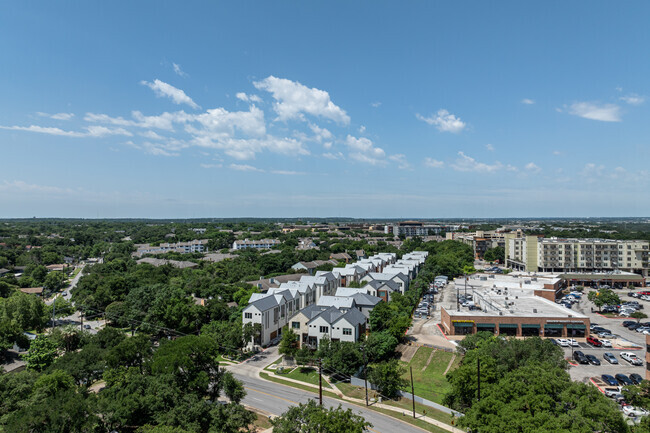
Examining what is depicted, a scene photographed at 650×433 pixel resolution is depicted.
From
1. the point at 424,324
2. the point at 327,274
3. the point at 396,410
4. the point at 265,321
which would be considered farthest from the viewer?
the point at 327,274

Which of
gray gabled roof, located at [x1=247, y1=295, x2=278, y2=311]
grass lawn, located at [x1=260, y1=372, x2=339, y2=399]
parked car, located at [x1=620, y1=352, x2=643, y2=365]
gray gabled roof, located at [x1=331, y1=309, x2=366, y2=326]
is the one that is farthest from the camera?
gray gabled roof, located at [x1=247, y1=295, x2=278, y2=311]

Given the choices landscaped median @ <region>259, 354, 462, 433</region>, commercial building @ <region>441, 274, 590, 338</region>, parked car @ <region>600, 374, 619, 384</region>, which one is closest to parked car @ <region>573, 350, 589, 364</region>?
parked car @ <region>600, 374, 619, 384</region>

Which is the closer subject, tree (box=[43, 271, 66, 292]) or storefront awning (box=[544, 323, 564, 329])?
storefront awning (box=[544, 323, 564, 329])

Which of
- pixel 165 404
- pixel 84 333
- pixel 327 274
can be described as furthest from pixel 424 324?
pixel 84 333

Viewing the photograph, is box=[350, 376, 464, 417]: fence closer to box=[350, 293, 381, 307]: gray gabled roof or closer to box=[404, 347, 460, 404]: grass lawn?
box=[404, 347, 460, 404]: grass lawn

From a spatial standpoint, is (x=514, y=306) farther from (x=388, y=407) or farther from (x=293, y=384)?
(x=293, y=384)

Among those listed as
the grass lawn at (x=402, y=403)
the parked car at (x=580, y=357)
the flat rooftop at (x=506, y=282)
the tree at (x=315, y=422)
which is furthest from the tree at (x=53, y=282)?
the parked car at (x=580, y=357)

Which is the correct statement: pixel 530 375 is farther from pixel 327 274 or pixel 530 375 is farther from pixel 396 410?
pixel 327 274
